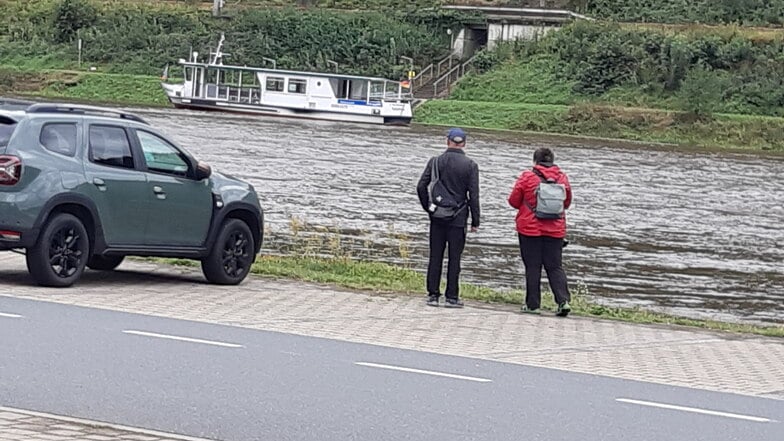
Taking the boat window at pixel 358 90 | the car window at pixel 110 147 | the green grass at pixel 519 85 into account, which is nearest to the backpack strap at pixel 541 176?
the car window at pixel 110 147

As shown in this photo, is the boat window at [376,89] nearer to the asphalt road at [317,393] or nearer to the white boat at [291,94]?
the white boat at [291,94]

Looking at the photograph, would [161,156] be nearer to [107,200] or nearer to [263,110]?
[107,200]

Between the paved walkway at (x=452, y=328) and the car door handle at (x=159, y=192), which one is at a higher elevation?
the car door handle at (x=159, y=192)

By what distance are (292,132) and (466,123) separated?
14482mm

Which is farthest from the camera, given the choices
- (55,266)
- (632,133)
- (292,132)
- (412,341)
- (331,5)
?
(331,5)

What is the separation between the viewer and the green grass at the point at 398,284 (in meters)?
17.1

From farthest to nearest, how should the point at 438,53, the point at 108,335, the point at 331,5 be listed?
1. the point at 331,5
2. the point at 438,53
3. the point at 108,335

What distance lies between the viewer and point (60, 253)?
49.8ft

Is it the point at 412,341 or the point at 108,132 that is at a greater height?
the point at 108,132

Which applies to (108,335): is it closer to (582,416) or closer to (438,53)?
(582,416)

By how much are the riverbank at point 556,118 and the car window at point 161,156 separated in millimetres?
52911

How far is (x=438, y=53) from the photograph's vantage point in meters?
88.8

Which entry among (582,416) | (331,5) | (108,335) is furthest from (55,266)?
(331,5)

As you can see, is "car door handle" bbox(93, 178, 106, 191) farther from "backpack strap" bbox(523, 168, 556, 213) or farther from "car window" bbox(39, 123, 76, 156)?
"backpack strap" bbox(523, 168, 556, 213)
